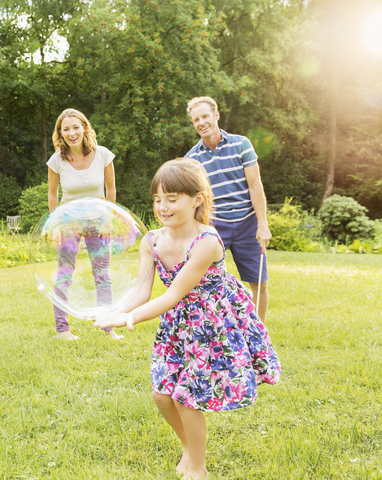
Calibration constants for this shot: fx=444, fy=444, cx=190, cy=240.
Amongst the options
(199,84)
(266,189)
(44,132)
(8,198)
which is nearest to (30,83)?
(44,132)

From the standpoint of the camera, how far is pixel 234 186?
3.60 m

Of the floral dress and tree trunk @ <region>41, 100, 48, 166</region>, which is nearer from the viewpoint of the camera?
the floral dress

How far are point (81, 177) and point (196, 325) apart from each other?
2031 millimetres

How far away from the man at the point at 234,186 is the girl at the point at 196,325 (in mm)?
1572

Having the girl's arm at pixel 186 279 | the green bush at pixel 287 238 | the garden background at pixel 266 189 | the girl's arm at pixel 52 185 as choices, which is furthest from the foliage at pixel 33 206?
the girl's arm at pixel 186 279

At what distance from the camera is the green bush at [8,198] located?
2116 cm

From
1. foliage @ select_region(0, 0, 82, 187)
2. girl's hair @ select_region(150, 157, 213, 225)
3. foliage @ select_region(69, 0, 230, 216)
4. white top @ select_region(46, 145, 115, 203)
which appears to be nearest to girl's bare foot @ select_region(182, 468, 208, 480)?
girl's hair @ select_region(150, 157, 213, 225)

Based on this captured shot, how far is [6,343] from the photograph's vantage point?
387 cm

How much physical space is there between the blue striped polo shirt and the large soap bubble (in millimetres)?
1450

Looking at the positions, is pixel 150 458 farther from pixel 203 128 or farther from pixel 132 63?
pixel 132 63

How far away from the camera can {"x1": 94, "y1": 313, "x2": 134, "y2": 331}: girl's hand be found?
58.8 inches

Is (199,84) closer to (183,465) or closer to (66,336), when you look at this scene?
(66,336)

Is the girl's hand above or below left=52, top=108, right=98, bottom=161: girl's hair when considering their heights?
below

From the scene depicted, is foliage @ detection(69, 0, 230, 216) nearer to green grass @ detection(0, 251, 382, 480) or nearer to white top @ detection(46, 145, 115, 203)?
white top @ detection(46, 145, 115, 203)
